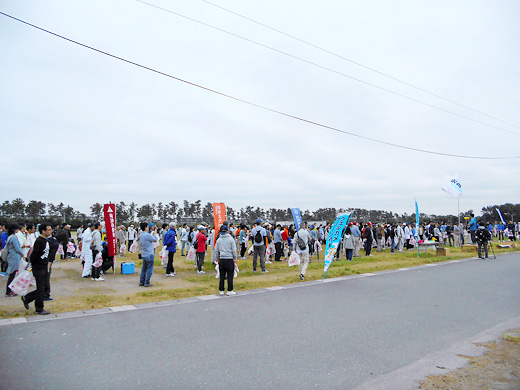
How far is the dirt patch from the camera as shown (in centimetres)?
388

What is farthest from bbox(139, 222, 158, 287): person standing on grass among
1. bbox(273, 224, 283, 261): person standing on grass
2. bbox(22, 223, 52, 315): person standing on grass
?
bbox(273, 224, 283, 261): person standing on grass

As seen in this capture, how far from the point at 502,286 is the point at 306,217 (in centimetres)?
5943

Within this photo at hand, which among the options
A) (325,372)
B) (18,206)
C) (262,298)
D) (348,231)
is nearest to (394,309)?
(262,298)

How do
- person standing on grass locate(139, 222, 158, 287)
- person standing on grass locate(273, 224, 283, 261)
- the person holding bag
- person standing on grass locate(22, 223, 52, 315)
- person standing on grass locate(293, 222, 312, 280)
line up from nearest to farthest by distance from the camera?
1. person standing on grass locate(22, 223, 52, 315)
2. the person holding bag
3. person standing on grass locate(139, 222, 158, 287)
4. person standing on grass locate(293, 222, 312, 280)
5. person standing on grass locate(273, 224, 283, 261)

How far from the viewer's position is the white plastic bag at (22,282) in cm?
677

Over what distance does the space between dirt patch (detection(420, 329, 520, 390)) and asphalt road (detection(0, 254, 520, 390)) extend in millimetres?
513

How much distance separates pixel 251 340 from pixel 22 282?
4989 millimetres

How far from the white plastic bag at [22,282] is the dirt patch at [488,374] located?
24.0 feet

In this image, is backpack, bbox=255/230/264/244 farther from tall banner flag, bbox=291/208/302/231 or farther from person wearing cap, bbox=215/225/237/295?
tall banner flag, bbox=291/208/302/231

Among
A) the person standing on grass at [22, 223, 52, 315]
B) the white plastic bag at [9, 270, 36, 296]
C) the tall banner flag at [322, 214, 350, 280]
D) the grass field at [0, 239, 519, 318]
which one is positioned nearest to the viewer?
the white plastic bag at [9, 270, 36, 296]

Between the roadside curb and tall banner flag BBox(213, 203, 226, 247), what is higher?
tall banner flag BBox(213, 203, 226, 247)

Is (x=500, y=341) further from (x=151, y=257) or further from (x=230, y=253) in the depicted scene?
(x=151, y=257)

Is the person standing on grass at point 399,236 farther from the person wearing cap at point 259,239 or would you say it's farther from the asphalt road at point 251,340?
the asphalt road at point 251,340

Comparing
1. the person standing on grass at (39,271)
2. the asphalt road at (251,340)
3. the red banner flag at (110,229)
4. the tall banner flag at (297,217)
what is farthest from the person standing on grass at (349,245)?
the person standing on grass at (39,271)
